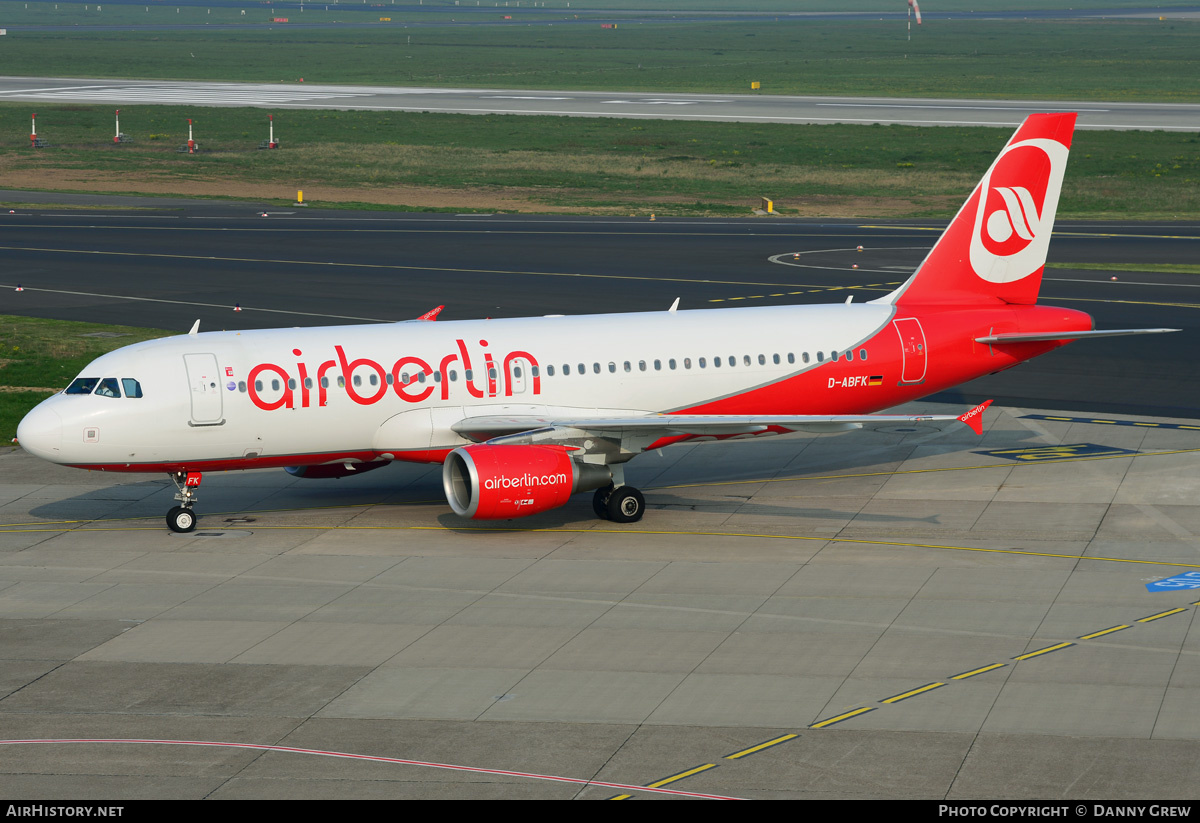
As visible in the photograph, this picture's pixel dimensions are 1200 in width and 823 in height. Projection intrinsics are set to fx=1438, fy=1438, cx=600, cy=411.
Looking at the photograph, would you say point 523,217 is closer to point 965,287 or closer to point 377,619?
point 965,287

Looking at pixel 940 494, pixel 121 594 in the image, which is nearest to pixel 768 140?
pixel 940 494

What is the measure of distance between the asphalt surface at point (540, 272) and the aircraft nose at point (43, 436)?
25643 millimetres

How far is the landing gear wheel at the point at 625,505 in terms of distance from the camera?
3475cm

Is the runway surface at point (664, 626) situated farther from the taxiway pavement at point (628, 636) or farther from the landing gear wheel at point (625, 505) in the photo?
the landing gear wheel at point (625, 505)

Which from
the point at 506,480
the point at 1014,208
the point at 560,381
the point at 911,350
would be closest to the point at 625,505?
the point at 560,381

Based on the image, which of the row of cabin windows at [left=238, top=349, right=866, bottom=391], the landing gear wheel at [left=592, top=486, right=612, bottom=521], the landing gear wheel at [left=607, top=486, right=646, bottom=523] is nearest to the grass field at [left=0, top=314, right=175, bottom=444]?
the row of cabin windows at [left=238, top=349, right=866, bottom=391]

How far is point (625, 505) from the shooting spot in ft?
114

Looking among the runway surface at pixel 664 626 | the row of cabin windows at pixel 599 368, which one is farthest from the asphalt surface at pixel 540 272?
the row of cabin windows at pixel 599 368

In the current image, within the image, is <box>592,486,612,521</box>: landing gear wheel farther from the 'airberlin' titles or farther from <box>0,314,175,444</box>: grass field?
<box>0,314,175,444</box>: grass field

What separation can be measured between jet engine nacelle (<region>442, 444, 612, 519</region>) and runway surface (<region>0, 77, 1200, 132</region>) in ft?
347

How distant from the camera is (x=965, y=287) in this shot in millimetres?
39281

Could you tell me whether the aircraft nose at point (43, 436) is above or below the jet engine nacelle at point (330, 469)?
above

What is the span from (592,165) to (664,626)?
8699 cm

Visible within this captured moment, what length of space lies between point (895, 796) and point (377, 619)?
38.6 feet
